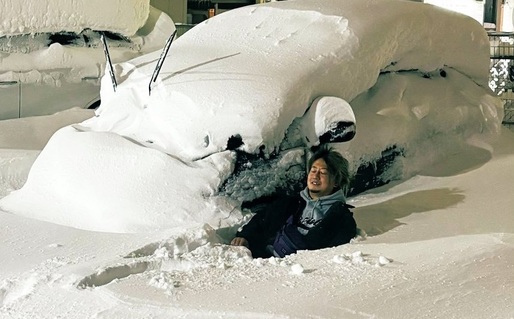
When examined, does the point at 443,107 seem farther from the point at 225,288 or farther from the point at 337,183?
the point at 225,288

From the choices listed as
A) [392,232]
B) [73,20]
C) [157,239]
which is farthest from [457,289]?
[73,20]

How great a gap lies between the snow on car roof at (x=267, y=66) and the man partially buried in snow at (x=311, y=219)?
1.05ft

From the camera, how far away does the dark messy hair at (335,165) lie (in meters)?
3.65

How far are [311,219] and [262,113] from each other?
62 centimetres

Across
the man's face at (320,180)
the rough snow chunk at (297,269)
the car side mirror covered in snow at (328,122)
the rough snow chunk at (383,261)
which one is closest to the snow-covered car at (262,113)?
the car side mirror covered in snow at (328,122)

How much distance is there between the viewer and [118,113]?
4.40 meters

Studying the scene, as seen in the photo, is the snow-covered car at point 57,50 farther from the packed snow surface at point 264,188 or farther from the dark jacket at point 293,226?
the dark jacket at point 293,226

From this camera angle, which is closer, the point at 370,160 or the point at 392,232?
the point at 392,232

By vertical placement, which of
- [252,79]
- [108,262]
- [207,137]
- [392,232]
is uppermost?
[252,79]

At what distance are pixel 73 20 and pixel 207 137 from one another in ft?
10.1

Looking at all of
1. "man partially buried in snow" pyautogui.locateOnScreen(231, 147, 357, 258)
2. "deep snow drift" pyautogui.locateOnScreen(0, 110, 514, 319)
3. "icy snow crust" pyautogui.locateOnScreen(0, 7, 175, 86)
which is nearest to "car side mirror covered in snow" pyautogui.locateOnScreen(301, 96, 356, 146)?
"man partially buried in snow" pyautogui.locateOnScreen(231, 147, 357, 258)

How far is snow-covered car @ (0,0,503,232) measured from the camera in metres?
3.75

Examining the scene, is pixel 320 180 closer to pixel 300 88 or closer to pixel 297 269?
pixel 300 88

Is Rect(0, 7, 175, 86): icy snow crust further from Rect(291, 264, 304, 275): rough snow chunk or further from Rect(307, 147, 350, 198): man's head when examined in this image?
Rect(291, 264, 304, 275): rough snow chunk
